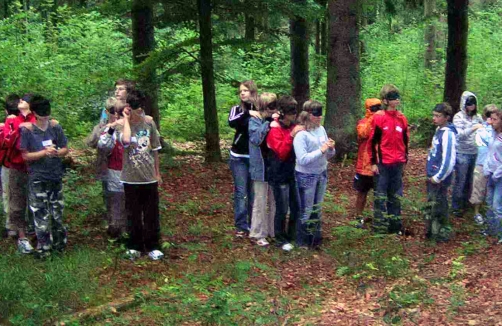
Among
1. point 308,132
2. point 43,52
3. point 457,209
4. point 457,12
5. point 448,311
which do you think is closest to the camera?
point 448,311

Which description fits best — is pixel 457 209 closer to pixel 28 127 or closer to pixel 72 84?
pixel 28 127

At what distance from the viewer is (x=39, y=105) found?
25.3ft

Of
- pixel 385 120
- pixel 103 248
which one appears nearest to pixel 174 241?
pixel 103 248

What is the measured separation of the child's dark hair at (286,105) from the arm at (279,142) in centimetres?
23

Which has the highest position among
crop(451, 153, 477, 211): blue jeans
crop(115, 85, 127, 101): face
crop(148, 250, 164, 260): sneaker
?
crop(115, 85, 127, 101): face

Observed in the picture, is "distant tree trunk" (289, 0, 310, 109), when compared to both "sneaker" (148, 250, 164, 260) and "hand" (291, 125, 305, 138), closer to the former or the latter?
"hand" (291, 125, 305, 138)

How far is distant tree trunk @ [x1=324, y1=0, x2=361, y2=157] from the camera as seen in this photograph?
14273 millimetres

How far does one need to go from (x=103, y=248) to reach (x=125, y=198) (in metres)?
0.85

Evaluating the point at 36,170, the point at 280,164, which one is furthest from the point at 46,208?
the point at 280,164

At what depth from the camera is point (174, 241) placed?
8.96 metres

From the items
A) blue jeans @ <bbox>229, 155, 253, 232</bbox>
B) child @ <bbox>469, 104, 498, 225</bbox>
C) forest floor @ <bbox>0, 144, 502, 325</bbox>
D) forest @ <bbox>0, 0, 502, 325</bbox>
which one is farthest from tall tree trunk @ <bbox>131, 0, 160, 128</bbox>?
child @ <bbox>469, 104, 498, 225</bbox>

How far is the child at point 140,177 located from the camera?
307 inches

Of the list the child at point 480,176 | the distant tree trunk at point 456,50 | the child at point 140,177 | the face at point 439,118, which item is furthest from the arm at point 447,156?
the distant tree trunk at point 456,50

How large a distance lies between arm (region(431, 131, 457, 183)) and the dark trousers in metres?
3.52
